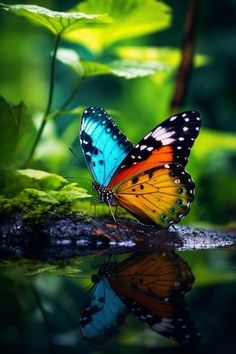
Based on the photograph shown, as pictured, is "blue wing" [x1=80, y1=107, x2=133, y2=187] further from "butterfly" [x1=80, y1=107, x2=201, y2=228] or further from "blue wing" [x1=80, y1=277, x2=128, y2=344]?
"blue wing" [x1=80, y1=277, x2=128, y2=344]

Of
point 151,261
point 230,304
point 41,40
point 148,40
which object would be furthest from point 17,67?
point 230,304

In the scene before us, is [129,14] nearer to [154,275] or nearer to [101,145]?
[101,145]

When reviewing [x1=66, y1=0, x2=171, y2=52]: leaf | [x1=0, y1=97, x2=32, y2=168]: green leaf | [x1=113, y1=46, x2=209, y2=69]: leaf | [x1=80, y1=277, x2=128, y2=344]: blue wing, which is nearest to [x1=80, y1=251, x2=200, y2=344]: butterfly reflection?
[x1=80, y1=277, x2=128, y2=344]: blue wing

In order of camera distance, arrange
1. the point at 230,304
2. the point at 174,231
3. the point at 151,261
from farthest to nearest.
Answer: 1. the point at 174,231
2. the point at 151,261
3. the point at 230,304

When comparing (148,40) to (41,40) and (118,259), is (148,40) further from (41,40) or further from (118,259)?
(118,259)

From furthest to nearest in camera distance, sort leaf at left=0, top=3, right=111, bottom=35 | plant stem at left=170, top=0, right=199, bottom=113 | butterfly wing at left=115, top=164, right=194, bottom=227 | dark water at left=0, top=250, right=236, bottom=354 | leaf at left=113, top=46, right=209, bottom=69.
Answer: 1. leaf at left=113, top=46, right=209, bottom=69
2. plant stem at left=170, top=0, right=199, bottom=113
3. butterfly wing at left=115, top=164, right=194, bottom=227
4. leaf at left=0, top=3, right=111, bottom=35
5. dark water at left=0, top=250, right=236, bottom=354
